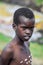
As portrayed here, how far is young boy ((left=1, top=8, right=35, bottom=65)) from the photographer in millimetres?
2711

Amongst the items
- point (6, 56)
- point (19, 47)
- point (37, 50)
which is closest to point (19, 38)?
point (19, 47)

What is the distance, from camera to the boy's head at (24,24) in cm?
270

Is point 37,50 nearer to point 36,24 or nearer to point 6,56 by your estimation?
point 36,24

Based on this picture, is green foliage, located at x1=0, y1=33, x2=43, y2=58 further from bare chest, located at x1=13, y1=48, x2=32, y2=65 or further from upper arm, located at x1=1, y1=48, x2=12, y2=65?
upper arm, located at x1=1, y1=48, x2=12, y2=65

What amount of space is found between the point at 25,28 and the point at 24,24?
0.11 ft

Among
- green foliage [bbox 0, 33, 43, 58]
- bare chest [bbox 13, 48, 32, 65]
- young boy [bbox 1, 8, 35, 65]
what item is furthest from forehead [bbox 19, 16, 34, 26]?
green foliage [bbox 0, 33, 43, 58]

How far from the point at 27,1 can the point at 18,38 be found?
5.23 metres

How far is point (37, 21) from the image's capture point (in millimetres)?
7320

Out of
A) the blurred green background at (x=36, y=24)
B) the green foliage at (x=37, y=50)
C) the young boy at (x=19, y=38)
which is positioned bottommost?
the green foliage at (x=37, y=50)

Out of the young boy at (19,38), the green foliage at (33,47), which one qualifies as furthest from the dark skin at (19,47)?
the green foliage at (33,47)

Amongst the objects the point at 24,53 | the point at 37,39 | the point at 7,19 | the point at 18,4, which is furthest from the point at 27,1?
the point at 24,53

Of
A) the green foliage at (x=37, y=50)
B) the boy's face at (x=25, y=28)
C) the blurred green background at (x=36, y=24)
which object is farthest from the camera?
the blurred green background at (x=36, y=24)

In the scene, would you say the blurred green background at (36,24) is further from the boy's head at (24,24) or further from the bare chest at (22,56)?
the boy's head at (24,24)

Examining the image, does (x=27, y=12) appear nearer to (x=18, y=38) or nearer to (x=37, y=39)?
(x=18, y=38)
